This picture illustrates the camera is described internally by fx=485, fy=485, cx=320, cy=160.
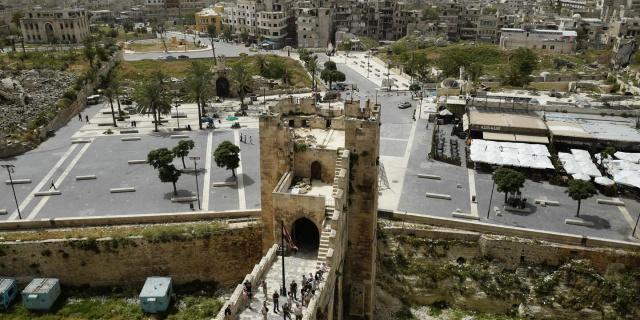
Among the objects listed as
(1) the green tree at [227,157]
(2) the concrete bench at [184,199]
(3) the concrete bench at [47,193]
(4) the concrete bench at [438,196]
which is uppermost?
(1) the green tree at [227,157]

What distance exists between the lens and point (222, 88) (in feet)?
253

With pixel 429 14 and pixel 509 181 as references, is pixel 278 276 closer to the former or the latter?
pixel 509 181

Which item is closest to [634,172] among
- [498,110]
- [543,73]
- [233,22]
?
[498,110]

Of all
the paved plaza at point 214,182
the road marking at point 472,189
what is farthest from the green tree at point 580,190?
the road marking at point 472,189

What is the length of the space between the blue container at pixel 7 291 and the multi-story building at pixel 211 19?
12111 centimetres

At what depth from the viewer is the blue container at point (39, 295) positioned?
107ft

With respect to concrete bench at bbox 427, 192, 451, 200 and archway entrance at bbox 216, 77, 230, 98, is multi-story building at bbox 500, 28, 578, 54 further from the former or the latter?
concrete bench at bbox 427, 192, 451, 200

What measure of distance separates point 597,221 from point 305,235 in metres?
24.6

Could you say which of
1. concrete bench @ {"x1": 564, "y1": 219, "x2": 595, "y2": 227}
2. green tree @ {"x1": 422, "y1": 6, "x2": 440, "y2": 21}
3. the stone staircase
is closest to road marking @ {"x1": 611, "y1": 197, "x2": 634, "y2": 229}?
concrete bench @ {"x1": 564, "y1": 219, "x2": 595, "y2": 227}

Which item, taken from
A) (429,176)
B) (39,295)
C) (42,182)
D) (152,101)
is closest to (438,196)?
(429,176)

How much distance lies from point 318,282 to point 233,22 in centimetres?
13073

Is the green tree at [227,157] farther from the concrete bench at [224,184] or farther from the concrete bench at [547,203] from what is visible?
the concrete bench at [547,203]

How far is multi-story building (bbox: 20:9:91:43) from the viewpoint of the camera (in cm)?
11825

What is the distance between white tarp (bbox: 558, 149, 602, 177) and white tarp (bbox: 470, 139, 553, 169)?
1564mm
